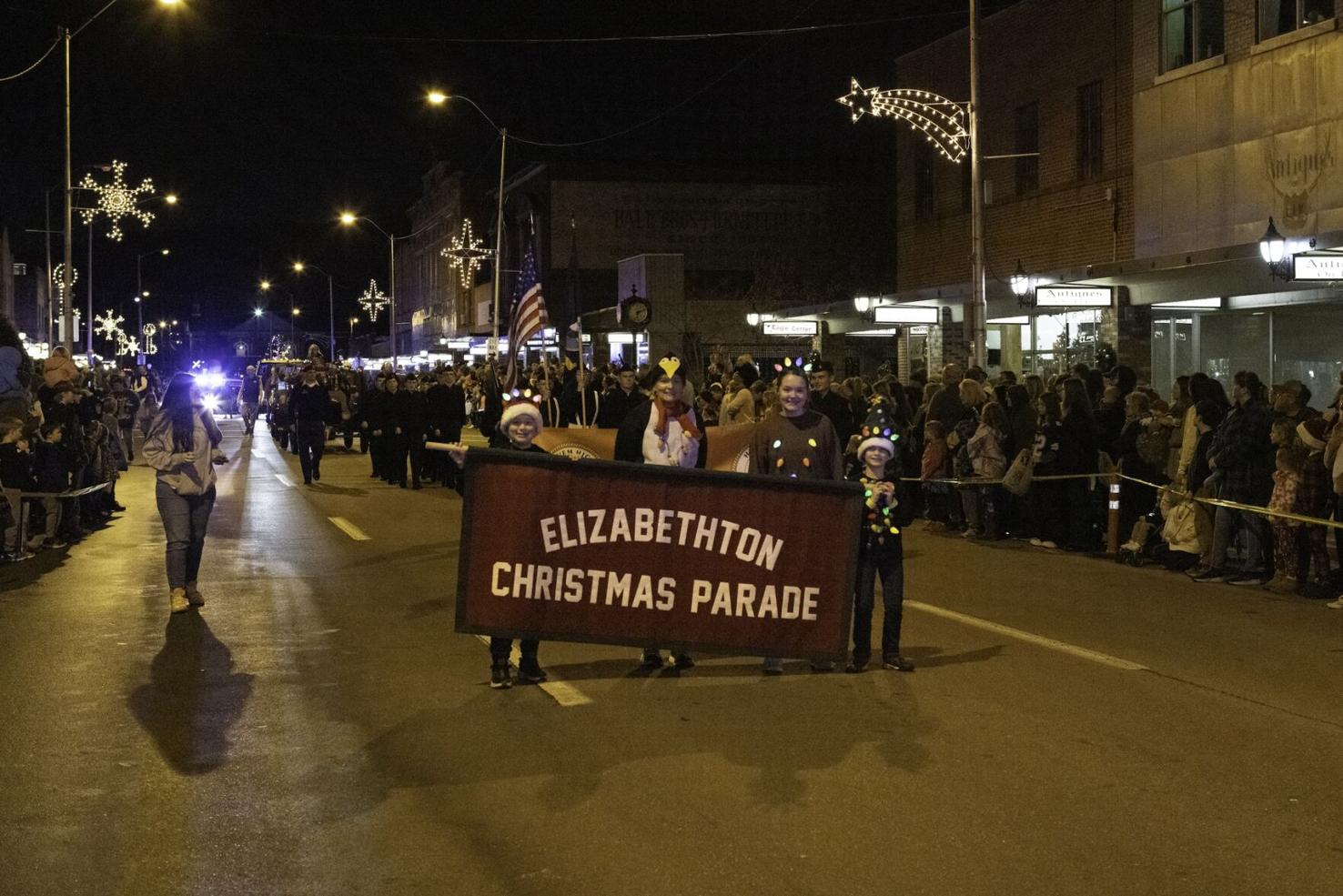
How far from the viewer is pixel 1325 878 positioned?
587cm

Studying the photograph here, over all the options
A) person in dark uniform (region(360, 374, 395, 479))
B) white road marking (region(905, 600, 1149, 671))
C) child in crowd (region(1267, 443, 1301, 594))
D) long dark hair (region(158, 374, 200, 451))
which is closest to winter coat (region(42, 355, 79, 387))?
person in dark uniform (region(360, 374, 395, 479))

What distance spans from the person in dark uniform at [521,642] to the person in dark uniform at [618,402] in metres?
13.3

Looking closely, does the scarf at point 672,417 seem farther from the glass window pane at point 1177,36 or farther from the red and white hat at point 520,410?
the glass window pane at point 1177,36

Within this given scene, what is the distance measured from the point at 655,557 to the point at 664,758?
1682mm

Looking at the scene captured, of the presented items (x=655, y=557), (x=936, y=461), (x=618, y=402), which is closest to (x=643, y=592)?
(x=655, y=557)

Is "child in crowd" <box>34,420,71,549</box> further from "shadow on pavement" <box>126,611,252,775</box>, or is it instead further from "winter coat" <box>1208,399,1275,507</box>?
"winter coat" <box>1208,399,1275,507</box>

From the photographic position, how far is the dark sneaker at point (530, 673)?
9617mm

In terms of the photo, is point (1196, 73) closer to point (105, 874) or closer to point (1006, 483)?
point (1006, 483)

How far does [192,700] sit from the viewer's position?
9172mm

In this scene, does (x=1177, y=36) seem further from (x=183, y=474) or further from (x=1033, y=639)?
(x=183, y=474)

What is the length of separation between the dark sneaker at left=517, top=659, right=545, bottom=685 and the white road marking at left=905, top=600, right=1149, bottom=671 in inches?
139

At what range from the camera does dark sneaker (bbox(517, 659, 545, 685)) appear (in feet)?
31.6

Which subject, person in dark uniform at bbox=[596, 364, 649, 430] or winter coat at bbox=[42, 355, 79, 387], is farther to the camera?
person in dark uniform at bbox=[596, 364, 649, 430]

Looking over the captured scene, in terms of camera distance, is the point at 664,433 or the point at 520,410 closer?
the point at 520,410
